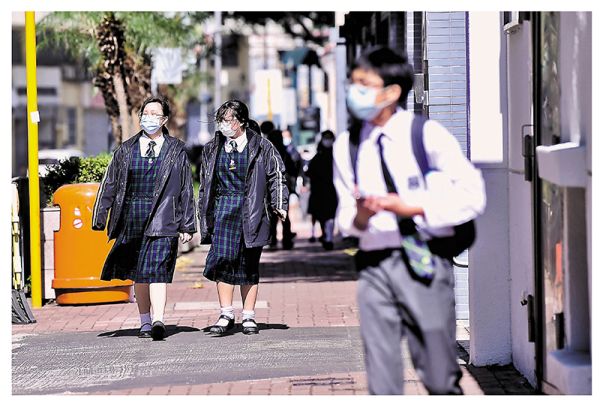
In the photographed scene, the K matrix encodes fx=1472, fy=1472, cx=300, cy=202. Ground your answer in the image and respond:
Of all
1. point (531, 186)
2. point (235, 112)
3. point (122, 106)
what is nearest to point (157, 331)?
point (235, 112)

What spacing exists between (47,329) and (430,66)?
11.6 ft

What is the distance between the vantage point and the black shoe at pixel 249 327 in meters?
10.6

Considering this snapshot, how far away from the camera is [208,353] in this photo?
9578mm

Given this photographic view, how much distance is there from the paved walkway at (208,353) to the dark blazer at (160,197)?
0.80 metres

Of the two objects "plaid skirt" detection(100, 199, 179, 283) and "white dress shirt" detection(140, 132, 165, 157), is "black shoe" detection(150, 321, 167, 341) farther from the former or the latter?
"white dress shirt" detection(140, 132, 165, 157)

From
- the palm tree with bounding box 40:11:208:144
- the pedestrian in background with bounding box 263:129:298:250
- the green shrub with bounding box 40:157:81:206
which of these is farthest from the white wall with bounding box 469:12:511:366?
the palm tree with bounding box 40:11:208:144

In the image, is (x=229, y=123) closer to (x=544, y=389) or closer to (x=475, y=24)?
(x=475, y=24)

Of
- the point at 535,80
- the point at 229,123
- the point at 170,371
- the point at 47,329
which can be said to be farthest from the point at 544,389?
the point at 47,329

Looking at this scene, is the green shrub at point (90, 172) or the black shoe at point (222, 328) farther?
the green shrub at point (90, 172)

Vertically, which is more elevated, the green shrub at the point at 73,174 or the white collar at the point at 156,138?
the white collar at the point at 156,138

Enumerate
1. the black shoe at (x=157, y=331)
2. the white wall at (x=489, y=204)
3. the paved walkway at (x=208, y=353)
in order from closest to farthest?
the paved walkway at (x=208, y=353) < the white wall at (x=489, y=204) < the black shoe at (x=157, y=331)

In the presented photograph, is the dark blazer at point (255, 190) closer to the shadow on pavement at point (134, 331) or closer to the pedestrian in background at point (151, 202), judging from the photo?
the pedestrian in background at point (151, 202)

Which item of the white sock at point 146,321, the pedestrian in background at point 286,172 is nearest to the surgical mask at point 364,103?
the white sock at point 146,321

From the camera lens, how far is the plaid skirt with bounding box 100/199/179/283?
34.5 ft
